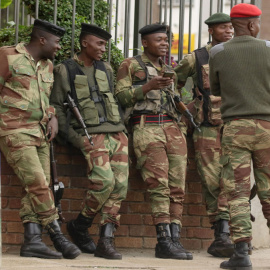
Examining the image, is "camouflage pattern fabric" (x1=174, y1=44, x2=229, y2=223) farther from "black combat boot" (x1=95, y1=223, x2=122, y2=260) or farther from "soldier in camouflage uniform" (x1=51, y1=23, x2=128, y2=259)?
"black combat boot" (x1=95, y1=223, x2=122, y2=260)

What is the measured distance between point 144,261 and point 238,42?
2060 mm

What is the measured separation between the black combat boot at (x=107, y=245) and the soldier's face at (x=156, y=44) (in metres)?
1.71

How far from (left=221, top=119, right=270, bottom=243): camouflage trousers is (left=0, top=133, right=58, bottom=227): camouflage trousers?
1503 millimetres

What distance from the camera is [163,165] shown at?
7.09 m

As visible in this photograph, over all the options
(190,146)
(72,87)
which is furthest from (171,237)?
(72,87)

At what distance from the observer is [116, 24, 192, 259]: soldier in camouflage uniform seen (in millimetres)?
6992

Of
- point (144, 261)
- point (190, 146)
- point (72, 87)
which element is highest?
point (72, 87)

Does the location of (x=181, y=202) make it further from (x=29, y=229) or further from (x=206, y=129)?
(x=29, y=229)

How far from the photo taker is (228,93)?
20.3 feet

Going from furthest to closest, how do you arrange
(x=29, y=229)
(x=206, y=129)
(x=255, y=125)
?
(x=206, y=129)
(x=29, y=229)
(x=255, y=125)

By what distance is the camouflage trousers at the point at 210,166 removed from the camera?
7.36 meters

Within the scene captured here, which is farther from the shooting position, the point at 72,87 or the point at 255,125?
the point at 72,87

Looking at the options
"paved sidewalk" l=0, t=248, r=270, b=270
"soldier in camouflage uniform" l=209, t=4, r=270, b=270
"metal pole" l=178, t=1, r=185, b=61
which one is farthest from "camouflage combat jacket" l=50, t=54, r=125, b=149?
"metal pole" l=178, t=1, r=185, b=61

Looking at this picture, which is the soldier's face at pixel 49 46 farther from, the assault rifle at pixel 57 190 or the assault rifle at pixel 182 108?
the assault rifle at pixel 182 108
